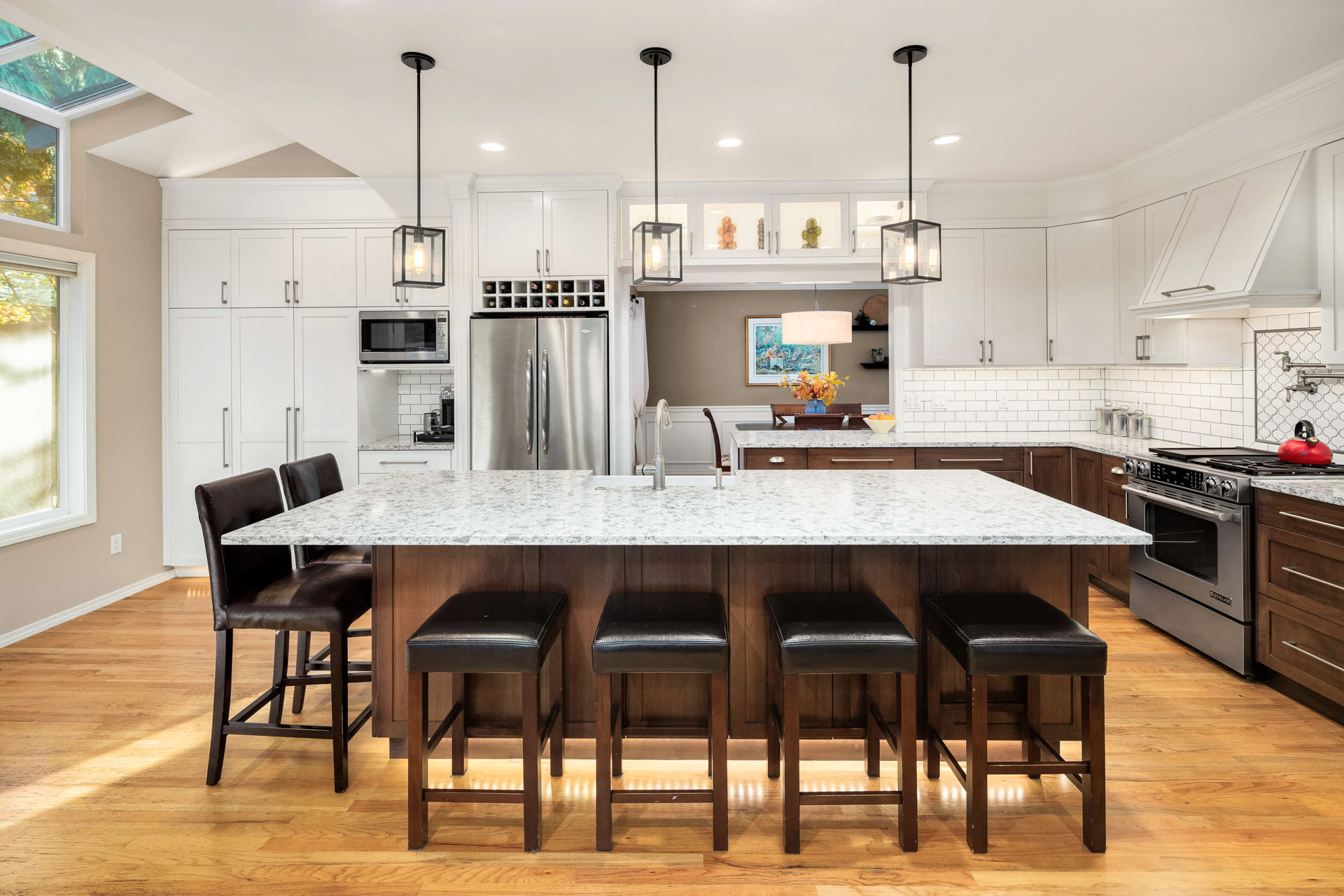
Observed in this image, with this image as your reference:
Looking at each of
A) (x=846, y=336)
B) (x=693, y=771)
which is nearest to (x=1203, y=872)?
(x=693, y=771)

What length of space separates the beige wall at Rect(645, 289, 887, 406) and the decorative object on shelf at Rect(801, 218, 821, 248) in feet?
11.0

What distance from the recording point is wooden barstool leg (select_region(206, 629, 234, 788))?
2365 mm

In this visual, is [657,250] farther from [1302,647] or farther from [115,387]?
[115,387]

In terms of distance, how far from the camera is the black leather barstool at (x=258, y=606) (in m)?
2.30

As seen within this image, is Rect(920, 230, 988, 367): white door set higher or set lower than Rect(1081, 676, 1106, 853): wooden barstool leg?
higher

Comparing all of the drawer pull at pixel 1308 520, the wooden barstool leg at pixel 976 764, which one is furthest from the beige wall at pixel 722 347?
the wooden barstool leg at pixel 976 764

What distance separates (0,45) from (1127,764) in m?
5.77

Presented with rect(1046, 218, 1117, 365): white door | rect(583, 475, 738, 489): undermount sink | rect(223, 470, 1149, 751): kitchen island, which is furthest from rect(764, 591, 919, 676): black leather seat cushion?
rect(1046, 218, 1117, 365): white door

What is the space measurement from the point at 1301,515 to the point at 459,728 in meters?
3.21

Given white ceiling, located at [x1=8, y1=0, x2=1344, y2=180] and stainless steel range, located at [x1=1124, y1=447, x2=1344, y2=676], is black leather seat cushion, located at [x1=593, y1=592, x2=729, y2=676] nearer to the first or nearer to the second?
white ceiling, located at [x1=8, y1=0, x2=1344, y2=180]

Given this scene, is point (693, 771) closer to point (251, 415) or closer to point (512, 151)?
point (512, 151)

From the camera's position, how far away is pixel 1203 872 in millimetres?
1911

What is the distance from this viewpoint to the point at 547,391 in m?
4.59

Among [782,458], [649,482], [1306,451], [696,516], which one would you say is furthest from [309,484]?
[1306,451]
